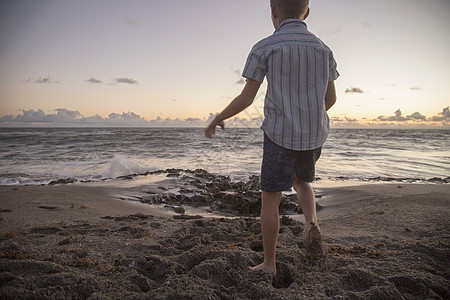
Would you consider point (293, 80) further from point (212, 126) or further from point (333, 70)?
point (212, 126)

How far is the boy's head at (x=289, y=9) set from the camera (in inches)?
74.5

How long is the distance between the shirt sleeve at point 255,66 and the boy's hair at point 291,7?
1.29 feet

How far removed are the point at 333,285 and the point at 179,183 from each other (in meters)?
5.63

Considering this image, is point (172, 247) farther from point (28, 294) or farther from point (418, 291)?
point (418, 291)

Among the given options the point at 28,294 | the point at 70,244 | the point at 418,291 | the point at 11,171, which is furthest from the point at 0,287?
the point at 11,171

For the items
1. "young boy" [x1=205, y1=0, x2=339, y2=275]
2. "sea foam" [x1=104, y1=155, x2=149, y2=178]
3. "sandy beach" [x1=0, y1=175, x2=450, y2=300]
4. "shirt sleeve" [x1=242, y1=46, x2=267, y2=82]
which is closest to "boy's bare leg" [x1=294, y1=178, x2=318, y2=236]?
"young boy" [x1=205, y1=0, x2=339, y2=275]

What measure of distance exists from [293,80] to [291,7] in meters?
0.53

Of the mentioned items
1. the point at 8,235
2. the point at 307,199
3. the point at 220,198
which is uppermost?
the point at 307,199

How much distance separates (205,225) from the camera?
11.5ft

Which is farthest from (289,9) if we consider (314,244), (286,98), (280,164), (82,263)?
(82,263)

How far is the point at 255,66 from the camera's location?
1809 millimetres

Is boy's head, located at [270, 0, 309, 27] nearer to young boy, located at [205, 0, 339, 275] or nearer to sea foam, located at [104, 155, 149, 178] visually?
young boy, located at [205, 0, 339, 275]

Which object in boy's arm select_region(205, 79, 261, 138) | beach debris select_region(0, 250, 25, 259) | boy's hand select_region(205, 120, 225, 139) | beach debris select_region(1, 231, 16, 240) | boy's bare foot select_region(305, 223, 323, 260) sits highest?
boy's arm select_region(205, 79, 261, 138)

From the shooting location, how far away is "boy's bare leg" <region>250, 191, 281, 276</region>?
195 centimetres
